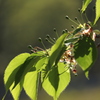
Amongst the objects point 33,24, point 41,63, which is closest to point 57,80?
point 41,63

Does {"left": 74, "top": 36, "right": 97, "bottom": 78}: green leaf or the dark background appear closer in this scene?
{"left": 74, "top": 36, "right": 97, "bottom": 78}: green leaf

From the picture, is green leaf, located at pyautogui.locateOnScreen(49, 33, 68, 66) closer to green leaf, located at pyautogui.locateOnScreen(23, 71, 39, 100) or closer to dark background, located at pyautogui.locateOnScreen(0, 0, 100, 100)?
green leaf, located at pyautogui.locateOnScreen(23, 71, 39, 100)

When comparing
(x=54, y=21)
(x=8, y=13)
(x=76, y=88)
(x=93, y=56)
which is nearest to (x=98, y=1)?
(x=93, y=56)

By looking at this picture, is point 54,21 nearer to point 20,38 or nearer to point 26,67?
point 20,38

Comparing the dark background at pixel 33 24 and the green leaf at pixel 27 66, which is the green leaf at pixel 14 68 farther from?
the dark background at pixel 33 24

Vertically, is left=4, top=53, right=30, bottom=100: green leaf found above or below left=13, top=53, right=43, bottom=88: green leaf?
above

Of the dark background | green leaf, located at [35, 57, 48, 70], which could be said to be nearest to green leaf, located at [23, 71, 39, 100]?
green leaf, located at [35, 57, 48, 70]

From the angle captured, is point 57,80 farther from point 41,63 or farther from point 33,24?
point 33,24
